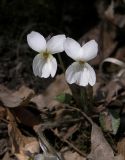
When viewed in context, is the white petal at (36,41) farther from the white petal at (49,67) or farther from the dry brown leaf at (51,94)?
the dry brown leaf at (51,94)

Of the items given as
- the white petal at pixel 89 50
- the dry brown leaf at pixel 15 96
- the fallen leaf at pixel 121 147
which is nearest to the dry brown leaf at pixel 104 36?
the dry brown leaf at pixel 15 96

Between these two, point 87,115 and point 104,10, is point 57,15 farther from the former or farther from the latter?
point 87,115

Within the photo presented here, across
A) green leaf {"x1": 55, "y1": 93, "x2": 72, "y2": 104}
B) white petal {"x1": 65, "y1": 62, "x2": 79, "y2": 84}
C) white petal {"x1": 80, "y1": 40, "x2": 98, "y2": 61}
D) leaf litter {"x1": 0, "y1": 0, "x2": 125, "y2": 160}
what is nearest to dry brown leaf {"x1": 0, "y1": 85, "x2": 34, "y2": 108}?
leaf litter {"x1": 0, "y1": 0, "x2": 125, "y2": 160}

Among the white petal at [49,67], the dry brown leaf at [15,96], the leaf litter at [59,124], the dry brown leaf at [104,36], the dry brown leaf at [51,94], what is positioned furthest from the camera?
the dry brown leaf at [104,36]

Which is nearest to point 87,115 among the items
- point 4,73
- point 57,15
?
point 4,73

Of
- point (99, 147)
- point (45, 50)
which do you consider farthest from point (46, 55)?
point (99, 147)

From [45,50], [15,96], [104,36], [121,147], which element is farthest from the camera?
[104,36]

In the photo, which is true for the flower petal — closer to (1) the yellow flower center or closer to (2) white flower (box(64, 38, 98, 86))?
(2) white flower (box(64, 38, 98, 86))

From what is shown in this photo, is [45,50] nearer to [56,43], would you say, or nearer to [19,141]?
[56,43]
